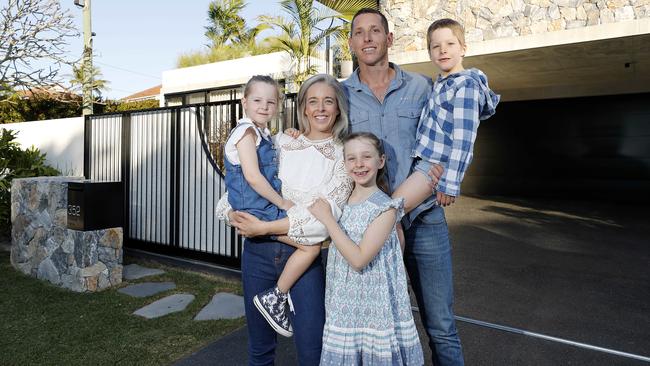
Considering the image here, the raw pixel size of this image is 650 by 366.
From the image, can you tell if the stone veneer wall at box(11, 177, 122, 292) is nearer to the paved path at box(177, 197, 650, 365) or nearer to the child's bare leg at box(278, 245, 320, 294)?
the paved path at box(177, 197, 650, 365)

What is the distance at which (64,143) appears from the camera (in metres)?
8.06

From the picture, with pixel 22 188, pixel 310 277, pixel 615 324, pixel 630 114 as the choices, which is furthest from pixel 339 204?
pixel 630 114

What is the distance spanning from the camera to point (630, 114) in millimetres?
11367

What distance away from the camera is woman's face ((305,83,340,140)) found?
1655 millimetres

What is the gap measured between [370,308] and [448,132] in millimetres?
728

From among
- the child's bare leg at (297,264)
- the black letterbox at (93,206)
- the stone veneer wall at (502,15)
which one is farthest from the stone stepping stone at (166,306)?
the stone veneer wall at (502,15)

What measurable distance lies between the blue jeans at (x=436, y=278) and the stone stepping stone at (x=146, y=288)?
343 cm

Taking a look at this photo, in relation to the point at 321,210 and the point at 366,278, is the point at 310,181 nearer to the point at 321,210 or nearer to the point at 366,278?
Result: the point at 321,210

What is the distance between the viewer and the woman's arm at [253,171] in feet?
5.50

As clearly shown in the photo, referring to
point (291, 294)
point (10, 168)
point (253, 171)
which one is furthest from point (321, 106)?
point (10, 168)

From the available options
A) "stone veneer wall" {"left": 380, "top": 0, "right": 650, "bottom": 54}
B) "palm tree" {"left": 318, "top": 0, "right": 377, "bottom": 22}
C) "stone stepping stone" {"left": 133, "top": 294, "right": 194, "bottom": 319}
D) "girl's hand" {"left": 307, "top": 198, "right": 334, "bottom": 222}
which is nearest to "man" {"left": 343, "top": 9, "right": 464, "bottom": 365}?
"girl's hand" {"left": 307, "top": 198, "right": 334, "bottom": 222}

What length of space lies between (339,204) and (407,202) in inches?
10.1

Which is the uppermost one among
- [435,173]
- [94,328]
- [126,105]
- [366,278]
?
[126,105]

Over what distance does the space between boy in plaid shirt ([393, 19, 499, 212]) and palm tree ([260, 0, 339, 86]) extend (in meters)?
8.51
